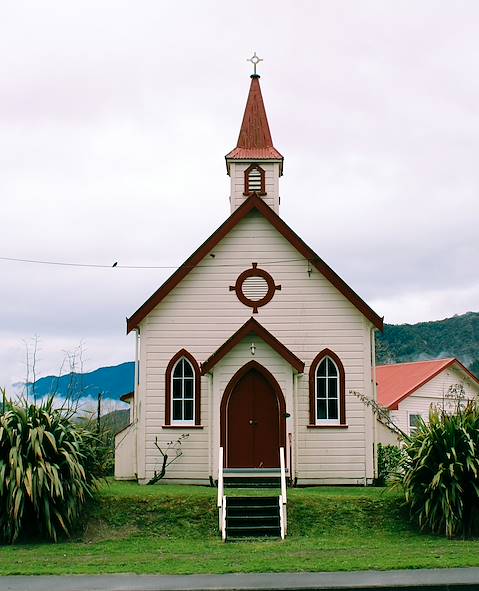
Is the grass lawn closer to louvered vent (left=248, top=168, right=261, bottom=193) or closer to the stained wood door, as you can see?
the stained wood door

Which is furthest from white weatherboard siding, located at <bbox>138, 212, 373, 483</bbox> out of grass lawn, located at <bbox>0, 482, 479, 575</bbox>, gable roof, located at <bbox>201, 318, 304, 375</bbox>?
grass lawn, located at <bbox>0, 482, 479, 575</bbox>

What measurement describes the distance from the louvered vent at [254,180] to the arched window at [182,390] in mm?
5596

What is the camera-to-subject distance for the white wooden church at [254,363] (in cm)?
2331

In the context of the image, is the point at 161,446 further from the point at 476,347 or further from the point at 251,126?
the point at 476,347

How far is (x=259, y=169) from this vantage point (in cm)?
2667

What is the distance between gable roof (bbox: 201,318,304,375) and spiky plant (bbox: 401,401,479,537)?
4.77 metres

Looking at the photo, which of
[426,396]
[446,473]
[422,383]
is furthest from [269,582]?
[426,396]

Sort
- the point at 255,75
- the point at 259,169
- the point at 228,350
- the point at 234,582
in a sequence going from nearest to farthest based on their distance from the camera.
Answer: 1. the point at 234,582
2. the point at 228,350
3. the point at 259,169
4. the point at 255,75

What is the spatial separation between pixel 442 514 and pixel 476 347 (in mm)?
83336

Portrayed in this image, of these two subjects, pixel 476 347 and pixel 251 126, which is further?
pixel 476 347

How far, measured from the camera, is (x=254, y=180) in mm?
26703

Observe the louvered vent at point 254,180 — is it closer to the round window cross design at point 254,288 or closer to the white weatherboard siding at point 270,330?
the white weatherboard siding at point 270,330

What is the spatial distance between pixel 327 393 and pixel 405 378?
23948 mm

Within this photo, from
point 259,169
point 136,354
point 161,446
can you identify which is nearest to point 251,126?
point 259,169
